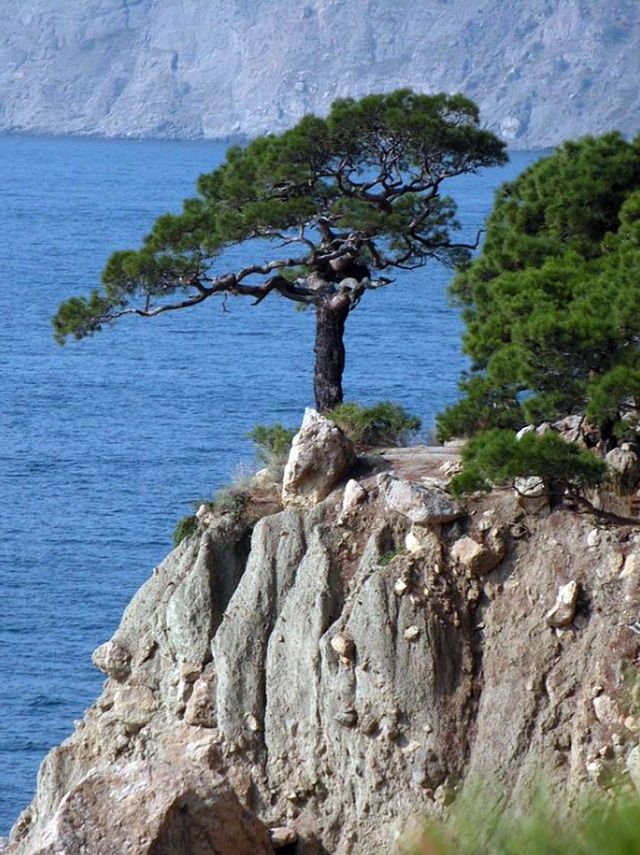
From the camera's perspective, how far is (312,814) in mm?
27438

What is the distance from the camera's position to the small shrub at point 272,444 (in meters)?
31.4

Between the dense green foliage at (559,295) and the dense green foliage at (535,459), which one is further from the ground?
the dense green foliage at (559,295)

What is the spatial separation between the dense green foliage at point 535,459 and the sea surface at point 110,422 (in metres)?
15.0

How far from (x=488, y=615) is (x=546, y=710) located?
199 cm

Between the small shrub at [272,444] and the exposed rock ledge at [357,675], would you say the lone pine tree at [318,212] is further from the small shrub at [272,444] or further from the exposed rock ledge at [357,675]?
the exposed rock ledge at [357,675]

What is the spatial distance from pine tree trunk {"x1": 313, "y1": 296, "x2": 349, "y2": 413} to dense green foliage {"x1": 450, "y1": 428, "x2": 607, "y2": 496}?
854cm

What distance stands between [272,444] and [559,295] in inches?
314

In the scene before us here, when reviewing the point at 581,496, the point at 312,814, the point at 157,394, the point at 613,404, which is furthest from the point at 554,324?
the point at 157,394

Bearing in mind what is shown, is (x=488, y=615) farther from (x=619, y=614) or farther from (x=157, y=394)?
(x=157, y=394)

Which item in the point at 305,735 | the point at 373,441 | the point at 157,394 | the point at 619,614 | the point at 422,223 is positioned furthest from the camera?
Answer: the point at 157,394

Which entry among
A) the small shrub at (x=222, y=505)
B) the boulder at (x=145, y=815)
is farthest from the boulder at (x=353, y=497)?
the boulder at (x=145, y=815)

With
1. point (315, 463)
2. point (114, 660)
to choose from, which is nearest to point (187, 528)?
point (114, 660)

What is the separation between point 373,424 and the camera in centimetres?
3195

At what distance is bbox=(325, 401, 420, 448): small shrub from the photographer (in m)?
31.5
